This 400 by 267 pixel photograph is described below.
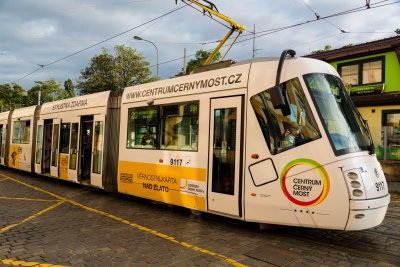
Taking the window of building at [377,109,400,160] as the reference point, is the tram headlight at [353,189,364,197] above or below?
below

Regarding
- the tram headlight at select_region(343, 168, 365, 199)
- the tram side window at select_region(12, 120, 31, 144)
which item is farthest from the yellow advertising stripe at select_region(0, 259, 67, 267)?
the tram side window at select_region(12, 120, 31, 144)

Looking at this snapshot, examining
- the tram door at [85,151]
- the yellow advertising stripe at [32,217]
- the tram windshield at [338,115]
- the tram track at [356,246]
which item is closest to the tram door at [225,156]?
the tram track at [356,246]

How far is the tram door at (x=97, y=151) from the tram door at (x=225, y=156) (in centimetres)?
461

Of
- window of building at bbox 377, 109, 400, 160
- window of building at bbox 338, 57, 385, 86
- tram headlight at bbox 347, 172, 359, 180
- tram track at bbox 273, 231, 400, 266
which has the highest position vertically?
window of building at bbox 338, 57, 385, 86

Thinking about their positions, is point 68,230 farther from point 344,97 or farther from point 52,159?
point 52,159

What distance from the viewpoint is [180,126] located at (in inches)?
321

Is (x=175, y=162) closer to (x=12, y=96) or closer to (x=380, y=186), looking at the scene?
Result: (x=380, y=186)

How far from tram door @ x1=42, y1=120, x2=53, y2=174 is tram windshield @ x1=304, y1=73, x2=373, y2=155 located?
10.9m

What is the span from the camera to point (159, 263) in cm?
531

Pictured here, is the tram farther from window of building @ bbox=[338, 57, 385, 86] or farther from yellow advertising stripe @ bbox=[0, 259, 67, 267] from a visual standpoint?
window of building @ bbox=[338, 57, 385, 86]

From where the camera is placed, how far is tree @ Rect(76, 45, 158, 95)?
2034 inches

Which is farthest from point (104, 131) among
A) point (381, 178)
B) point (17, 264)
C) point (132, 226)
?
point (381, 178)

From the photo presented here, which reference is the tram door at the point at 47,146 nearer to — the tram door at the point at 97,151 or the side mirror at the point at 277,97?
the tram door at the point at 97,151

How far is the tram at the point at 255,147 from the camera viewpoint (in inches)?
223
